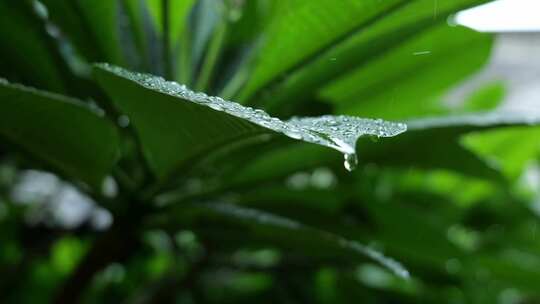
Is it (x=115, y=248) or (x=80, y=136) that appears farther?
(x=115, y=248)

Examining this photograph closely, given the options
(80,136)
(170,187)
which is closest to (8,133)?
(80,136)

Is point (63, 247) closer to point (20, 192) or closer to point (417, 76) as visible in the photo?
point (20, 192)

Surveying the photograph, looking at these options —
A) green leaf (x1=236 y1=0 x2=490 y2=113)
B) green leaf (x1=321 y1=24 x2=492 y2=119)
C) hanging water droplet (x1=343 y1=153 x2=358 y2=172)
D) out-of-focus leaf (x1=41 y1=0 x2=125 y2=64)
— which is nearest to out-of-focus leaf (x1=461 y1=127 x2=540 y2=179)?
green leaf (x1=321 y1=24 x2=492 y2=119)

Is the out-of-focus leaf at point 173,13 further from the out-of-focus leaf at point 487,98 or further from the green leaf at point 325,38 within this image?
the out-of-focus leaf at point 487,98

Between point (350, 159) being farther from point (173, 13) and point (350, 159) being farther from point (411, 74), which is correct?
point (411, 74)

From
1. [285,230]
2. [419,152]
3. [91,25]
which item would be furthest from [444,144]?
[91,25]

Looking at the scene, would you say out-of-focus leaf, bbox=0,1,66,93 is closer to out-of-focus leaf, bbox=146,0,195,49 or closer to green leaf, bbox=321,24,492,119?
out-of-focus leaf, bbox=146,0,195,49
